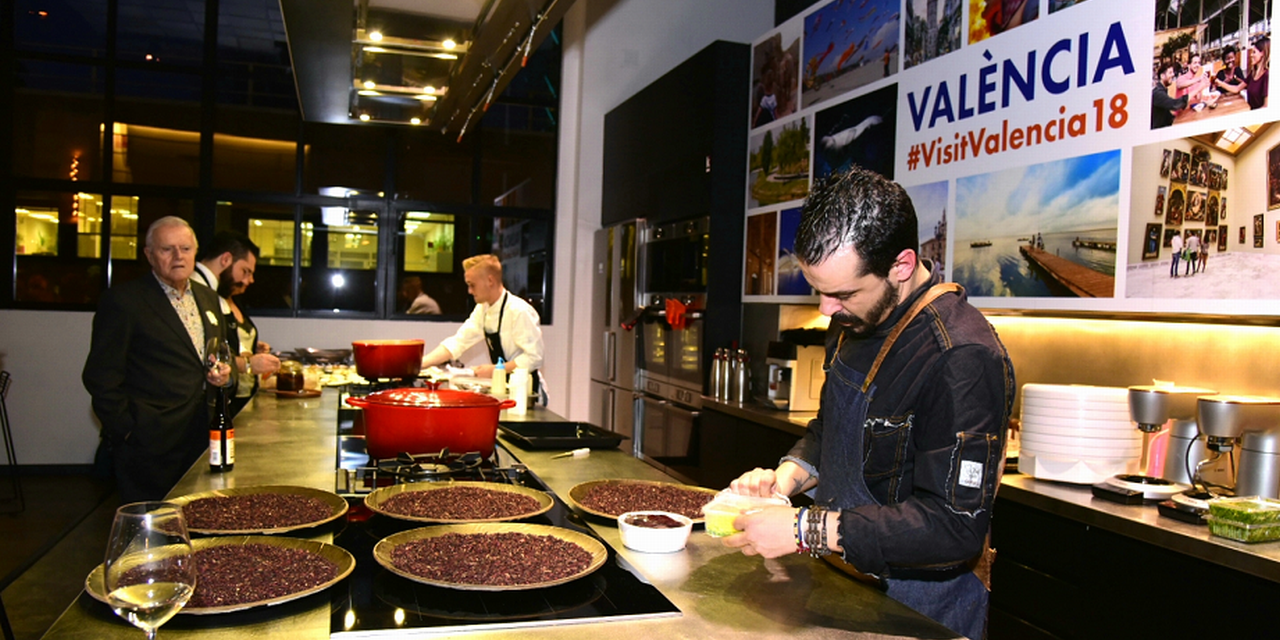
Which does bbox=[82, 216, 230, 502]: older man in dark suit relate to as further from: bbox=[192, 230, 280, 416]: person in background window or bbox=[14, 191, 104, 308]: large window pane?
bbox=[14, 191, 104, 308]: large window pane

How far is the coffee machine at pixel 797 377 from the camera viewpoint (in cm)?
455

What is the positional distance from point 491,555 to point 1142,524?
1.78m

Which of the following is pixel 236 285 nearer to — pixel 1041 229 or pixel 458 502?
pixel 458 502

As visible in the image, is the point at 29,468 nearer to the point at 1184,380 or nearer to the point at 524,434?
the point at 524,434

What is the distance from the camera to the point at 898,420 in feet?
5.54

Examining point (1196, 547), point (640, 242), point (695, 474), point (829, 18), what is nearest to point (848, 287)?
point (1196, 547)

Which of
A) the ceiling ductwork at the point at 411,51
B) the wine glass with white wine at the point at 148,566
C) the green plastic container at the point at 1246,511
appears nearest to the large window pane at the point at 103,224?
the ceiling ductwork at the point at 411,51

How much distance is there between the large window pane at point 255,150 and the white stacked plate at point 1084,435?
6.48 meters

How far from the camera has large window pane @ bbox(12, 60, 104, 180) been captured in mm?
7328

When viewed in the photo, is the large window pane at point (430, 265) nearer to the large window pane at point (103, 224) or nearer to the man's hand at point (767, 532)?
the large window pane at point (103, 224)

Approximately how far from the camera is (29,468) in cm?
720

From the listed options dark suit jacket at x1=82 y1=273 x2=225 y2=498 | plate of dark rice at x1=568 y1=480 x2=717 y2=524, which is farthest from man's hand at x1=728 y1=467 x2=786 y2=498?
dark suit jacket at x1=82 y1=273 x2=225 y2=498

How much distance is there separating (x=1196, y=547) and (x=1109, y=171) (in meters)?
1.23

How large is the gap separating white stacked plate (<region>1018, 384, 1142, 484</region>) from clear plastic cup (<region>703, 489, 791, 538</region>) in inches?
60.7
